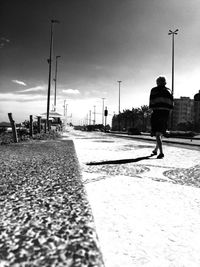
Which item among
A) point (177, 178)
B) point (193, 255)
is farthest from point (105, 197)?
point (177, 178)

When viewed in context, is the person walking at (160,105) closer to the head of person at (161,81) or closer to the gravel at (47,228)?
the head of person at (161,81)

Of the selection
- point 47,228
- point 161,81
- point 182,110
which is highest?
point 182,110

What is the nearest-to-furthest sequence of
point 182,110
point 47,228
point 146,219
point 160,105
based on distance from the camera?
point 47,228
point 146,219
point 160,105
point 182,110

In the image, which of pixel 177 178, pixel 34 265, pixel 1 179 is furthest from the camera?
pixel 177 178

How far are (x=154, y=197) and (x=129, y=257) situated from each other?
3.20 ft

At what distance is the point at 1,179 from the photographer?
1647 mm

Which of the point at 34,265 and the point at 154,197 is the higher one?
the point at 34,265

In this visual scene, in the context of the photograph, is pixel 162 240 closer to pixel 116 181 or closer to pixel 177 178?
pixel 116 181

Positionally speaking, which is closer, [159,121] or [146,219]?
[146,219]

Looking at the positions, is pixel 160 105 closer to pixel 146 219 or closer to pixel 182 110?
pixel 146 219

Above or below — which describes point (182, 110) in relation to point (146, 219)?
above

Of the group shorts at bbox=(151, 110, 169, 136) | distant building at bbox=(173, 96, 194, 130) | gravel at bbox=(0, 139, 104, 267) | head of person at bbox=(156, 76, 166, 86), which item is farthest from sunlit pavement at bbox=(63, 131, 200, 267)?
distant building at bbox=(173, 96, 194, 130)

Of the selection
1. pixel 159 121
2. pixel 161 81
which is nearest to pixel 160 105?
pixel 159 121

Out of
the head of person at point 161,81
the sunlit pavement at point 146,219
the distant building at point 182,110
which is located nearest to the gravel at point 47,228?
the sunlit pavement at point 146,219
